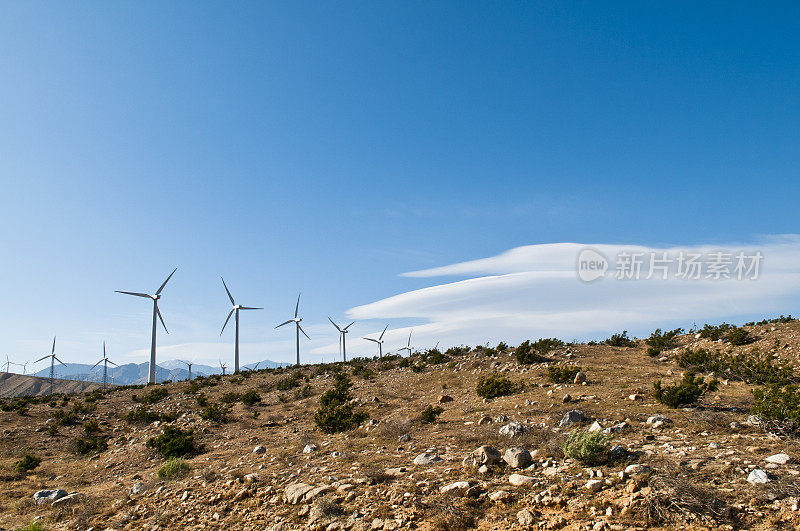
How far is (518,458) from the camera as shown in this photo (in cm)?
950

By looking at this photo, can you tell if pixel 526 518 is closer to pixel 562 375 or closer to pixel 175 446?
pixel 562 375

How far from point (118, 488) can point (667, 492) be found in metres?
15.4

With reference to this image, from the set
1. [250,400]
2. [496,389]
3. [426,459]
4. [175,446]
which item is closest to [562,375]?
[496,389]

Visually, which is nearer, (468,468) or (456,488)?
(456,488)

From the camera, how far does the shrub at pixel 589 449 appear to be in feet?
29.6

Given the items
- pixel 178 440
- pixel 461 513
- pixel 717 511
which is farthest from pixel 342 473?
pixel 178 440

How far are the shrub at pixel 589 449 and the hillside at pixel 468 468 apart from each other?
0.05 metres

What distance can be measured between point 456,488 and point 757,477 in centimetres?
521

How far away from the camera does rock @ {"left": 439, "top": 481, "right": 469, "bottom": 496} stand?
27.5 feet

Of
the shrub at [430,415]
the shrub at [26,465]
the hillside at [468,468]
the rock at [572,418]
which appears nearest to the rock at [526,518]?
the hillside at [468,468]

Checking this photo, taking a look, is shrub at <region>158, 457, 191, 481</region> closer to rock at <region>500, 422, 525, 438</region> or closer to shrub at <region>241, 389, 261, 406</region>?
rock at <region>500, 422, 525, 438</region>

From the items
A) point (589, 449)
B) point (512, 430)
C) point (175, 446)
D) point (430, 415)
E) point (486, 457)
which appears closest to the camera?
point (589, 449)

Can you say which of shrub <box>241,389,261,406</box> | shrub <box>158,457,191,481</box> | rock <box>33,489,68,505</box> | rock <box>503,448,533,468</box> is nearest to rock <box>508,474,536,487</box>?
rock <box>503,448,533,468</box>

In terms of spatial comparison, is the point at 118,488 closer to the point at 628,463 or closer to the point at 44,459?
the point at 44,459
